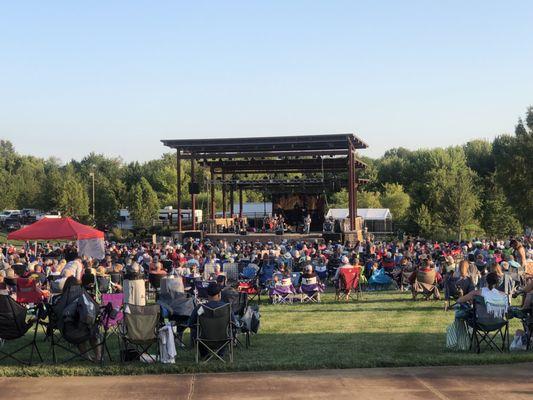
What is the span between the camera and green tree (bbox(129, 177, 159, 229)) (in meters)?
53.8

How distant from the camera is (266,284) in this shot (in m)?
15.6

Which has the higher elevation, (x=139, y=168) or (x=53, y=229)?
(x=139, y=168)

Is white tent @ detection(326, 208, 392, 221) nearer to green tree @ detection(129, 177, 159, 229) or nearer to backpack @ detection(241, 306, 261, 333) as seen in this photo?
green tree @ detection(129, 177, 159, 229)

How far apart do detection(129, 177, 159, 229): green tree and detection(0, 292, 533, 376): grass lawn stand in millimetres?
40999

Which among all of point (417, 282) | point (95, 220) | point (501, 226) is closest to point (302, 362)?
point (417, 282)

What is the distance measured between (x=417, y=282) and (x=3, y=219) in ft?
161

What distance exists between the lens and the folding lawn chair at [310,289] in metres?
15.0

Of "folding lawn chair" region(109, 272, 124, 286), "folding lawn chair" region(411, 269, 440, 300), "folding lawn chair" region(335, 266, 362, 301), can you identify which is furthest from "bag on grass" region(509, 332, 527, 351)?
"folding lawn chair" region(109, 272, 124, 286)

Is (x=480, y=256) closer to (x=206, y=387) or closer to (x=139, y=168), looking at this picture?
(x=206, y=387)

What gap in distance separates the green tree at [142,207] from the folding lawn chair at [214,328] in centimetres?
4486

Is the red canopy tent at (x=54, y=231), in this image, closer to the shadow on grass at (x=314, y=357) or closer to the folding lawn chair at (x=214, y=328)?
the shadow on grass at (x=314, y=357)

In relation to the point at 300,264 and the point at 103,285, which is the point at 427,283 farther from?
the point at 103,285

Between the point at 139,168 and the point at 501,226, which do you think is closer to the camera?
the point at 501,226

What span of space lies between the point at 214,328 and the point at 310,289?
22.2 ft
